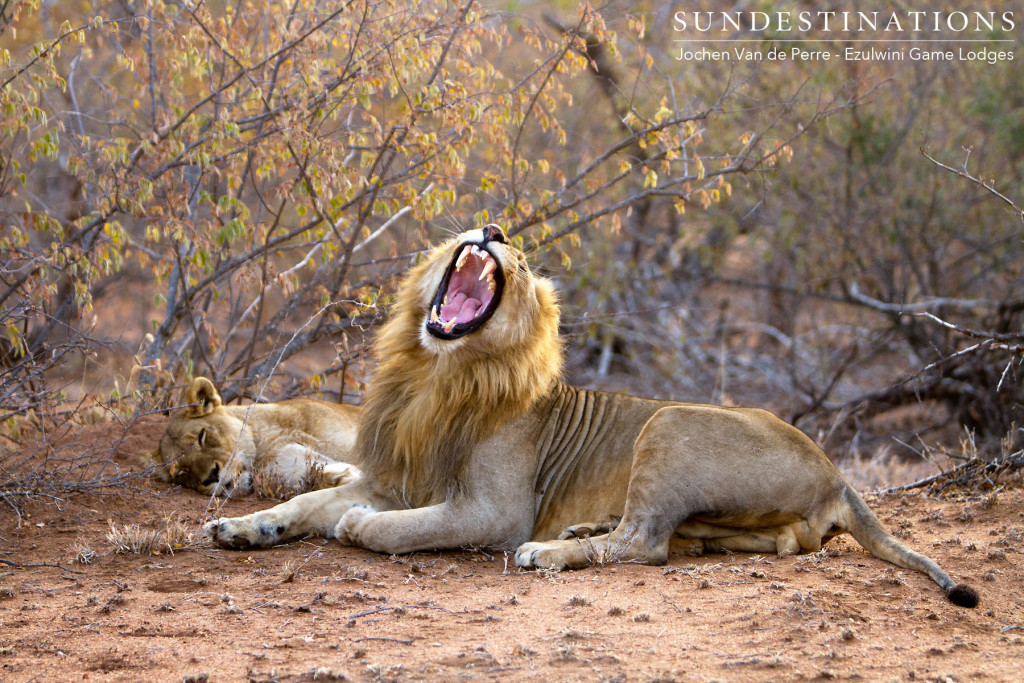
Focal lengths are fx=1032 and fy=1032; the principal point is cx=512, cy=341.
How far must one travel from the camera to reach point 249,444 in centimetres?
579

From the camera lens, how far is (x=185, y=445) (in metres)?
5.55

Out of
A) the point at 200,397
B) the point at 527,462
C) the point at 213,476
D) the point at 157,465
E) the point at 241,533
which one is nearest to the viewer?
the point at 241,533

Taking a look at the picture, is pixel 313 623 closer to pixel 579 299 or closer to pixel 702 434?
pixel 702 434

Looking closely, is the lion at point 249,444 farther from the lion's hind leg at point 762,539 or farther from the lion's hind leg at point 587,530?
the lion's hind leg at point 762,539

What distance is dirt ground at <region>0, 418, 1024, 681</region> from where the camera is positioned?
3219 mm

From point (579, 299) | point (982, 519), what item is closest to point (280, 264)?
point (579, 299)

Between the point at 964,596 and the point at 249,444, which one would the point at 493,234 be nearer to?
Answer: the point at 249,444

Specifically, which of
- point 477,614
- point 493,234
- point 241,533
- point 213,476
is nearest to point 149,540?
point 241,533

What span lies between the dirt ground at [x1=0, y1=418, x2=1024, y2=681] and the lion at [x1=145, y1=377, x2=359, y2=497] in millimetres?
593

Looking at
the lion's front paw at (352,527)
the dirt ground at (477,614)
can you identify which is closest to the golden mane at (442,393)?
the lion's front paw at (352,527)

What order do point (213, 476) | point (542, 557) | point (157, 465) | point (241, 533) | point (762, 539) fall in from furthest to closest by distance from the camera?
1. point (213, 476)
2. point (157, 465)
3. point (762, 539)
4. point (241, 533)
5. point (542, 557)

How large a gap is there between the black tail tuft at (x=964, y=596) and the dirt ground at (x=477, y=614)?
44 mm

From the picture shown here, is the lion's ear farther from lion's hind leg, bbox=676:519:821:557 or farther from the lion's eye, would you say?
lion's hind leg, bbox=676:519:821:557

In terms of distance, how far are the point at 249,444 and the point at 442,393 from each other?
154 cm
